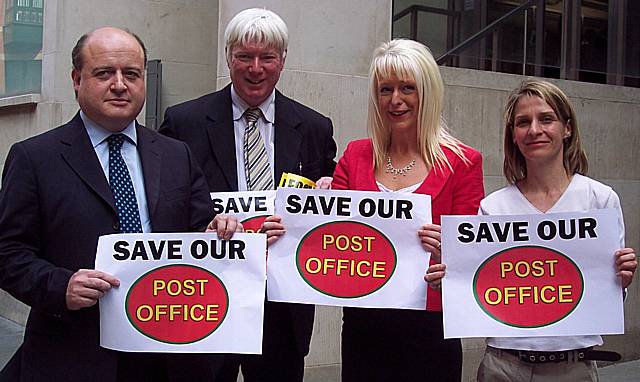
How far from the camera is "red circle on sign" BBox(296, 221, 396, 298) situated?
3.28 meters

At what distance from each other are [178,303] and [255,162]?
93 centimetres

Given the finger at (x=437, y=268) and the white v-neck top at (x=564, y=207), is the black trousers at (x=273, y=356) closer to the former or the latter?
the finger at (x=437, y=268)

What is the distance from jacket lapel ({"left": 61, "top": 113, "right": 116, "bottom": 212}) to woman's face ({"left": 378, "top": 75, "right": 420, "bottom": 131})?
1.18m

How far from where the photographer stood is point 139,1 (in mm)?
7934

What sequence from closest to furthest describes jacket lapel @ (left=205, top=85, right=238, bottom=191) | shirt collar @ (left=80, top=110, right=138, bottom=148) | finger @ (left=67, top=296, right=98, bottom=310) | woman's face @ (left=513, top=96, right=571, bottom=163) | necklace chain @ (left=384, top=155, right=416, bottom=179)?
finger @ (left=67, top=296, right=98, bottom=310) → shirt collar @ (left=80, top=110, right=138, bottom=148) → woman's face @ (left=513, top=96, right=571, bottom=163) → necklace chain @ (left=384, top=155, right=416, bottom=179) → jacket lapel @ (left=205, top=85, right=238, bottom=191)

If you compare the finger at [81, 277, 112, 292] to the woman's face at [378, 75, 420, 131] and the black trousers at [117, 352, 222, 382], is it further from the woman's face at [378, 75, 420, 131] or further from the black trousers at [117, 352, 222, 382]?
the woman's face at [378, 75, 420, 131]

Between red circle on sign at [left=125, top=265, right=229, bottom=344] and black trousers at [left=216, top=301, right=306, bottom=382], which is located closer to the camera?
red circle on sign at [left=125, top=265, right=229, bottom=344]

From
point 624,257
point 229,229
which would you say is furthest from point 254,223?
point 624,257

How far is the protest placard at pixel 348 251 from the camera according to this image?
3242 millimetres

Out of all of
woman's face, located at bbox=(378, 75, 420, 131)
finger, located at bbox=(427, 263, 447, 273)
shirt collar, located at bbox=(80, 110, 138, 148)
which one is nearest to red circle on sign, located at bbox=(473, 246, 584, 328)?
finger, located at bbox=(427, 263, 447, 273)

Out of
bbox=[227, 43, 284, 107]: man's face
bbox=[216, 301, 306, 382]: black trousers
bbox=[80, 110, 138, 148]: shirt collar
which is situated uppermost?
bbox=[227, 43, 284, 107]: man's face

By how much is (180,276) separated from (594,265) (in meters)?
1.55

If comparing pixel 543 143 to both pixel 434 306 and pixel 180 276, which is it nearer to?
pixel 434 306

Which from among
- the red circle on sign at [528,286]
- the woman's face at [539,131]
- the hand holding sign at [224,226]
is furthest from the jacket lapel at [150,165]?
the woman's face at [539,131]
